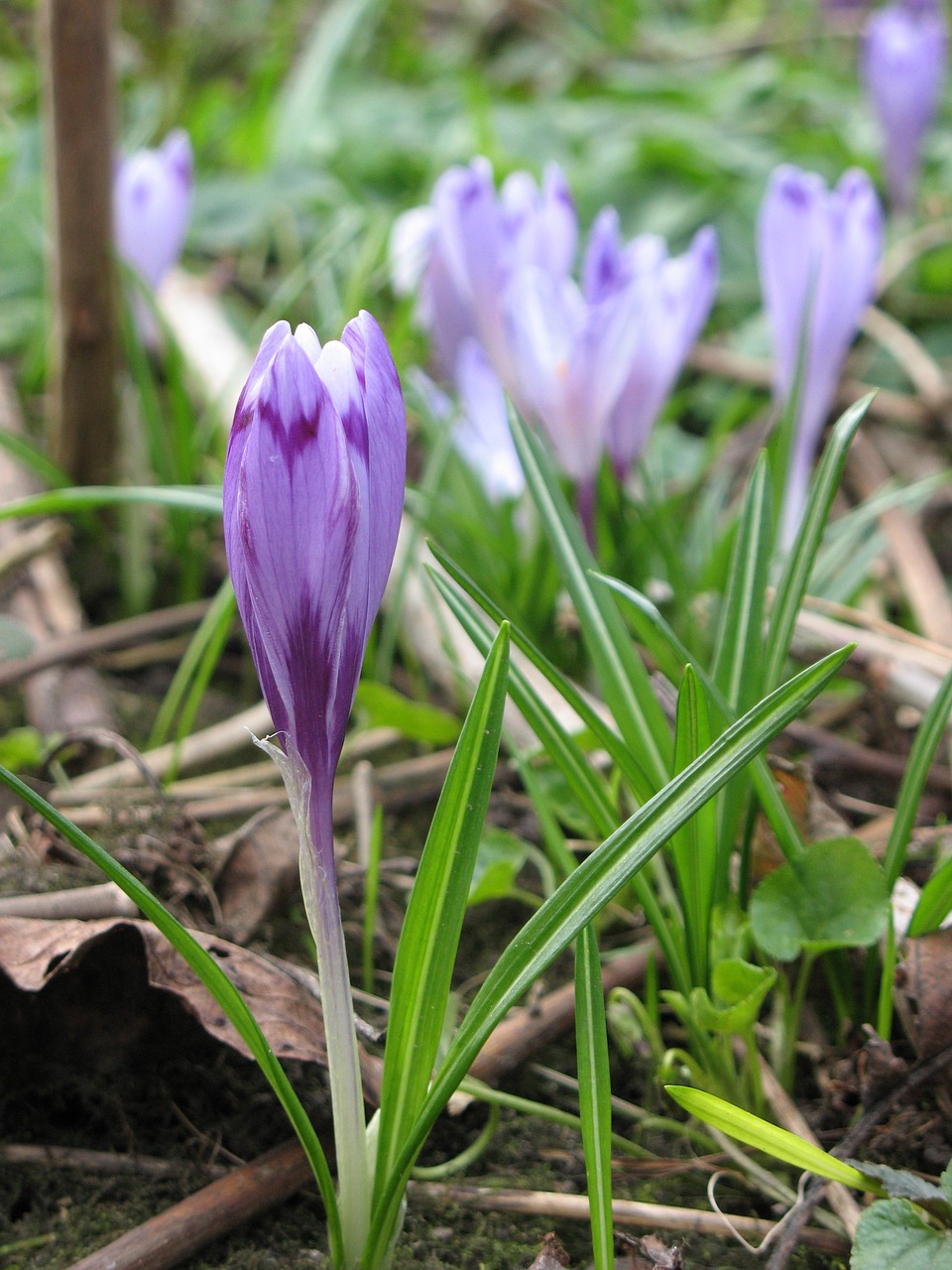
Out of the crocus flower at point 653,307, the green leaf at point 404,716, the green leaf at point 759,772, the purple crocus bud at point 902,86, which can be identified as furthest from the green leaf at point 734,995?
the purple crocus bud at point 902,86

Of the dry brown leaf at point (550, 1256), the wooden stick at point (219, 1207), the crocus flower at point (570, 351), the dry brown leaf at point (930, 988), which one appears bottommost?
the dry brown leaf at point (550, 1256)

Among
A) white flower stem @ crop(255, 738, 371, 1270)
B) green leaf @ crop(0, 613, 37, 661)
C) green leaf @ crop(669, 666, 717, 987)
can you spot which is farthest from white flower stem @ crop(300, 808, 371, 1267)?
green leaf @ crop(0, 613, 37, 661)

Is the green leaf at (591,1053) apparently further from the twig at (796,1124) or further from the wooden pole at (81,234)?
the wooden pole at (81,234)

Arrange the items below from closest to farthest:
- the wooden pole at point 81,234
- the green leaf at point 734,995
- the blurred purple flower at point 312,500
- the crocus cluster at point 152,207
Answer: the blurred purple flower at point 312,500, the green leaf at point 734,995, the wooden pole at point 81,234, the crocus cluster at point 152,207

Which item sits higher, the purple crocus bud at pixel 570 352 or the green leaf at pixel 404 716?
the purple crocus bud at pixel 570 352

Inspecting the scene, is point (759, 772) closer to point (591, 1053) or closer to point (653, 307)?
point (591, 1053)

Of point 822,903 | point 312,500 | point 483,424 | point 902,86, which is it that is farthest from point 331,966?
point 902,86

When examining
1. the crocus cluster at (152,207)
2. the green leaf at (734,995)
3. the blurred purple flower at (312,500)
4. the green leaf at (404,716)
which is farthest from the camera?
the crocus cluster at (152,207)
